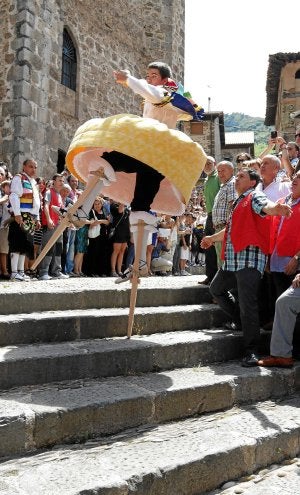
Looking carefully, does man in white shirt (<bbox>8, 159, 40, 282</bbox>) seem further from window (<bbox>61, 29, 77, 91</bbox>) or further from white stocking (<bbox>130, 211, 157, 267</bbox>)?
window (<bbox>61, 29, 77, 91</bbox>)

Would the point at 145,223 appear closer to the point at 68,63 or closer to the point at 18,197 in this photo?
the point at 18,197

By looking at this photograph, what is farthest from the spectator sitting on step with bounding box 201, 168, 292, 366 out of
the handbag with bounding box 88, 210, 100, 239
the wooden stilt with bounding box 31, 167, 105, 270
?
the handbag with bounding box 88, 210, 100, 239

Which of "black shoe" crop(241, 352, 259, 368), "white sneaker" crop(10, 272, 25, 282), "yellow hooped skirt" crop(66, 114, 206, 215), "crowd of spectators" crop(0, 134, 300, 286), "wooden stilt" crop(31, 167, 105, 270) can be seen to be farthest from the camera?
"white sneaker" crop(10, 272, 25, 282)

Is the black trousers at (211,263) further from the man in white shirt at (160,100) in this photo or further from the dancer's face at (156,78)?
the dancer's face at (156,78)

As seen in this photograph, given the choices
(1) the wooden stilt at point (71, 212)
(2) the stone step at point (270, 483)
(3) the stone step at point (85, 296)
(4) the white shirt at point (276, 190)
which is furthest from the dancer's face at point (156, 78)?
(2) the stone step at point (270, 483)

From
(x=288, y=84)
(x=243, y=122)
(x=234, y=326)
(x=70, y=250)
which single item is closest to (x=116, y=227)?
(x=70, y=250)

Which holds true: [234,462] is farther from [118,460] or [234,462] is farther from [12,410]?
[12,410]

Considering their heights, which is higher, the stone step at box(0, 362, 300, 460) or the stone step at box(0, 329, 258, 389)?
the stone step at box(0, 329, 258, 389)

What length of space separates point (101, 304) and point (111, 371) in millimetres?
1225

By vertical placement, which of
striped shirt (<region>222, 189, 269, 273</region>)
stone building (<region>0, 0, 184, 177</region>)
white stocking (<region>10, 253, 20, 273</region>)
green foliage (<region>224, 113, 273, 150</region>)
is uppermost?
green foliage (<region>224, 113, 273, 150</region>)

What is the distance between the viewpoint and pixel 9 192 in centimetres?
752

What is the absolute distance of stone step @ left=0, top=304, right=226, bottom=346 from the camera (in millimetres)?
3891

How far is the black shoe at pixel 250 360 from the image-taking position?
176 inches

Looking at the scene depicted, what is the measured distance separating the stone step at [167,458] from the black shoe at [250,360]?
0.61 m
